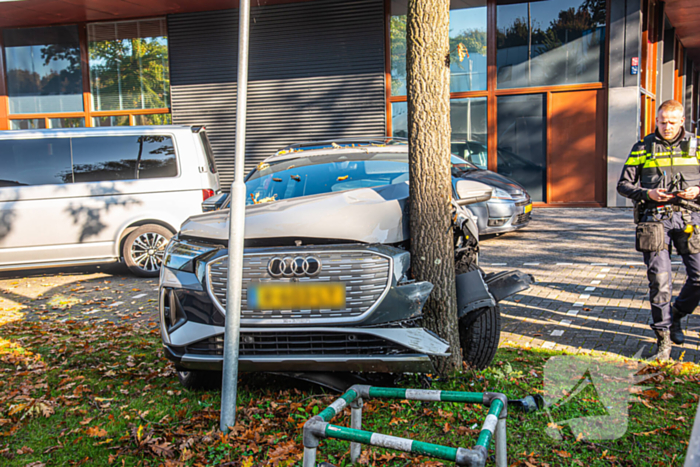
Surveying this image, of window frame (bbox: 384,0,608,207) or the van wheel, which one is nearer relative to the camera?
the van wheel

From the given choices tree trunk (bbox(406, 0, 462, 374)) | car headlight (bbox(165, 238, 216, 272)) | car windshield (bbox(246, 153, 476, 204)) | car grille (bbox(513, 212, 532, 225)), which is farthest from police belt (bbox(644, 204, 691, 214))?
car grille (bbox(513, 212, 532, 225))

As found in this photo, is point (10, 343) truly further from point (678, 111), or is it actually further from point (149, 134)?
point (678, 111)

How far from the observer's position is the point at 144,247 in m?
8.22

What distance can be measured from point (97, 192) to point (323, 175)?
176 inches

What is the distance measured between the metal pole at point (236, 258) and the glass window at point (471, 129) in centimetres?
1123

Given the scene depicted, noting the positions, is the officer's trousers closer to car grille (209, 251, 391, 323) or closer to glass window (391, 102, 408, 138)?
car grille (209, 251, 391, 323)

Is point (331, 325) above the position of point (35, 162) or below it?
below

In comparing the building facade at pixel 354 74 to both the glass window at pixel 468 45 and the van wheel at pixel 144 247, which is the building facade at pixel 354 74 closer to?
the glass window at pixel 468 45

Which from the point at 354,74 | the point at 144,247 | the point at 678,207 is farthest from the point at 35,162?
→ the point at 354,74

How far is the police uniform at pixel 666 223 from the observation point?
418 cm

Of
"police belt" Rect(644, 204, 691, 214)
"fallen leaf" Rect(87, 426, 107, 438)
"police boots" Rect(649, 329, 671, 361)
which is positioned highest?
"police belt" Rect(644, 204, 691, 214)

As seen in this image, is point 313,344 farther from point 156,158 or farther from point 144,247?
point 156,158

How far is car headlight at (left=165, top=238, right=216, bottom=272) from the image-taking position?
3.53 metres

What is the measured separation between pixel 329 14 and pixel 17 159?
8.94 metres
